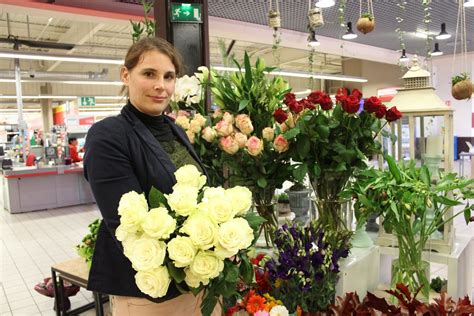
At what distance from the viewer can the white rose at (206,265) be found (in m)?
0.89

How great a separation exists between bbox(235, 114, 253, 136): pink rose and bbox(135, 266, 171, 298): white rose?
2.60 ft

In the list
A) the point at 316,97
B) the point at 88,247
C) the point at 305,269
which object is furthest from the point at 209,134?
the point at 88,247

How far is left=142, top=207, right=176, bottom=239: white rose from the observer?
0.87m

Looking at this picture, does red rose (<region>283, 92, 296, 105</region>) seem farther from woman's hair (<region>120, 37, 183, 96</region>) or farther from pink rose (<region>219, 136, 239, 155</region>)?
woman's hair (<region>120, 37, 183, 96</region>)

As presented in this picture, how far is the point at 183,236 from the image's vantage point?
90 centimetres

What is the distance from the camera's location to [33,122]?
19.0m

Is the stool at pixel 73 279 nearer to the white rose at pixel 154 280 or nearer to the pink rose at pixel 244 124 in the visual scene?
the pink rose at pixel 244 124

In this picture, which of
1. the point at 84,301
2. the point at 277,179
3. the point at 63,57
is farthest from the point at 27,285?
the point at 63,57

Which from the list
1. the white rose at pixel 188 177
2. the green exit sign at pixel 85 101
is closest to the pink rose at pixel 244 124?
the white rose at pixel 188 177

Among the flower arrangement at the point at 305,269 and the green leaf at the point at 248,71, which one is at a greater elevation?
the green leaf at the point at 248,71

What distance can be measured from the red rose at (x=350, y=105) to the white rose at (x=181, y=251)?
80 cm

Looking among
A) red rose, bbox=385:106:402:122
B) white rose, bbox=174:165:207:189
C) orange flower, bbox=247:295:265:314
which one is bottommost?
orange flower, bbox=247:295:265:314

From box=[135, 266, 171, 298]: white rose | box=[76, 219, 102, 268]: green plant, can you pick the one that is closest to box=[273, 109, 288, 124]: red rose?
box=[135, 266, 171, 298]: white rose

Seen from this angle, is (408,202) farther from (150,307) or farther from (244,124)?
(150,307)
